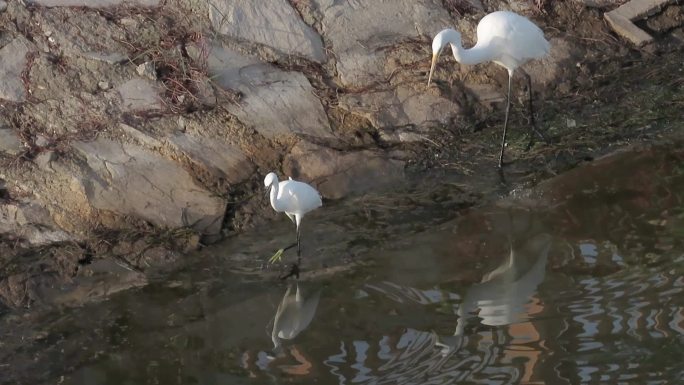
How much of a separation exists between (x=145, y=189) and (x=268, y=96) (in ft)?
4.20

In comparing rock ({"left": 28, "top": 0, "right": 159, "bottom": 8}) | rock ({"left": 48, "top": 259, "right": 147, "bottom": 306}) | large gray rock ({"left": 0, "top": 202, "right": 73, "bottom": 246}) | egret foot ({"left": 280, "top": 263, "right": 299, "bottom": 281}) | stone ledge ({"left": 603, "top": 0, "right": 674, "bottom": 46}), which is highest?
rock ({"left": 28, "top": 0, "right": 159, "bottom": 8})

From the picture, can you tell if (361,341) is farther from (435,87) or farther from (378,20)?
(378,20)

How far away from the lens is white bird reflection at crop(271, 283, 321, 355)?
6.73m

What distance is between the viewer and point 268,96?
8789mm

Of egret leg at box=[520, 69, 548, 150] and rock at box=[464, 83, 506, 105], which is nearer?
egret leg at box=[520, 69, 548, 150]

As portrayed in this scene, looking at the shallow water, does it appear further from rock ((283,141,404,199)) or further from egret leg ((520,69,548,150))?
egret leg ((520,69,548,150))

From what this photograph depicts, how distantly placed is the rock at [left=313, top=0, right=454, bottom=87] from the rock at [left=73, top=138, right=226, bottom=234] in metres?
1.69

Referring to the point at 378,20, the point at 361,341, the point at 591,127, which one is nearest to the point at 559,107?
the point at 591,127

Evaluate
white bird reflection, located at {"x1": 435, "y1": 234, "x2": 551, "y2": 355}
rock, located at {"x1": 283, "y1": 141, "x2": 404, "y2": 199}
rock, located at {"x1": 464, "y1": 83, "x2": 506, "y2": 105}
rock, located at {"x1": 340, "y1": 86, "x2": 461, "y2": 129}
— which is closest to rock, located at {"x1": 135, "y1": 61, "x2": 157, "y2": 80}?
rock, located at {"x1": 283, "y1": 141, "x2": 404, "y2": 199}

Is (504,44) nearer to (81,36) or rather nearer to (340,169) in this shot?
(340,169)

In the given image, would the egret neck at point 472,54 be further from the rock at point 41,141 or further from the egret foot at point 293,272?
the rock at point 41,141

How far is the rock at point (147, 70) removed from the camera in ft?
28.4

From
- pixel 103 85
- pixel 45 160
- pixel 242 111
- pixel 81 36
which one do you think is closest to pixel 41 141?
pixel 45 160

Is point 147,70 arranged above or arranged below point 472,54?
above
